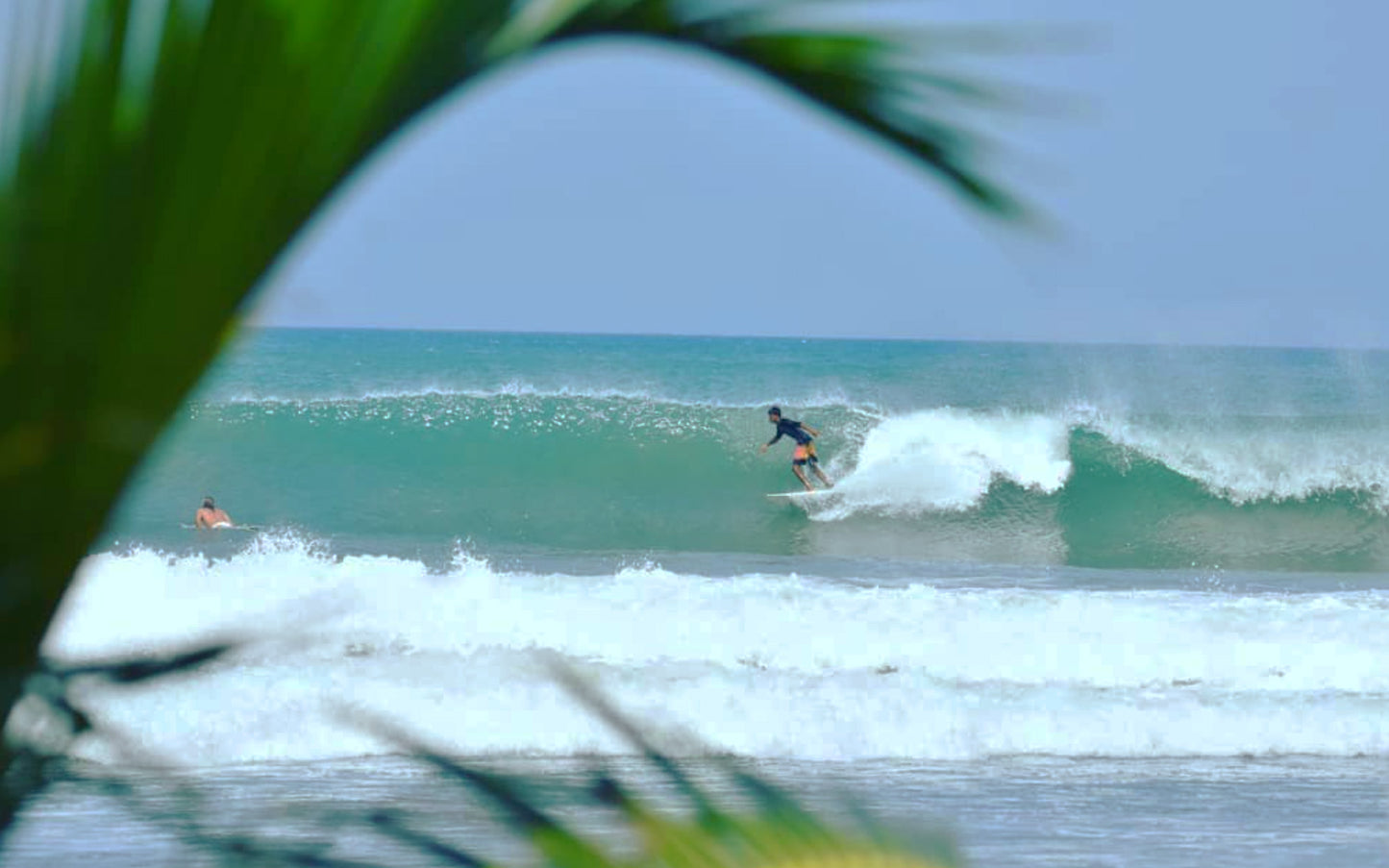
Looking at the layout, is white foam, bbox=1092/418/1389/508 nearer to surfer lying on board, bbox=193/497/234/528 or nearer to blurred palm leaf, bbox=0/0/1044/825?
surfer lying on board, bbox=193/497/234/528

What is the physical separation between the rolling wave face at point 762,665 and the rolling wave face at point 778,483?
5965 mm

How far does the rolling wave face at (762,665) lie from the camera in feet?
23.6

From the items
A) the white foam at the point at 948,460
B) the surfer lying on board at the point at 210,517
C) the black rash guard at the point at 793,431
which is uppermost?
the white foam at the point at 948,460

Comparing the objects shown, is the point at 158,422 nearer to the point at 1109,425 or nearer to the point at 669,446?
the point at 669,446

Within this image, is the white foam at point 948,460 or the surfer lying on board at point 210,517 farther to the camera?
the white foam at point 948,460

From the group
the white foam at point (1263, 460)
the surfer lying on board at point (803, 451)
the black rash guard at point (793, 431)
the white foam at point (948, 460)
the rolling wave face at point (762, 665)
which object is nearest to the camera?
the rolling wave face at point (762, 665)

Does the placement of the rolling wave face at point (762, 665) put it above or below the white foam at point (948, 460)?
below

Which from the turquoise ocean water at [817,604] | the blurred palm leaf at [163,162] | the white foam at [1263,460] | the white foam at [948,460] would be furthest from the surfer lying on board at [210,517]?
the blurred palm leaf at [163,162]

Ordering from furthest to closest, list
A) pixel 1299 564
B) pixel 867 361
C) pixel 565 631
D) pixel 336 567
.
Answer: pixel 867 361 < pixel 1299 564 < pixel 336 567 < pixel 565 631

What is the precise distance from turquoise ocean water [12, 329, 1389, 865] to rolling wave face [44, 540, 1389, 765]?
→ 3cm

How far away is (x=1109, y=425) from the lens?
25.2 meters

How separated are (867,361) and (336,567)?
146 feet

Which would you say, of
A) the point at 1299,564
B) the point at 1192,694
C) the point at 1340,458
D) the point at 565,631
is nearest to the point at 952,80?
the point at 1192,694

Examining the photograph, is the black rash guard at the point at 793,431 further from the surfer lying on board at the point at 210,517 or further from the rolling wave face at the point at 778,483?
the surfer lying on board at the point at 210,517
